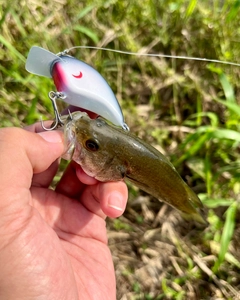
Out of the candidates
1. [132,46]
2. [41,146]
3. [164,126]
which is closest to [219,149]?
[164,126]

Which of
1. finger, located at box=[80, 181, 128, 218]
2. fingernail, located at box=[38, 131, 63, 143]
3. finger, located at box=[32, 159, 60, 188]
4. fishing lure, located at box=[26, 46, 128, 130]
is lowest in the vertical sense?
finger, located at box=[32, 159, 60, 188]

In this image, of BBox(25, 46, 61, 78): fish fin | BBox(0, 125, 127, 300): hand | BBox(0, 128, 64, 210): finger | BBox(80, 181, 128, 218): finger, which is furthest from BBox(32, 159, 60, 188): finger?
BBox(25, 46, 61, 78): fish fin

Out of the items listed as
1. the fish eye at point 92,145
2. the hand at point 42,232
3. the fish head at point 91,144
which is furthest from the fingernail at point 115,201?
the fish eye at point 92,145

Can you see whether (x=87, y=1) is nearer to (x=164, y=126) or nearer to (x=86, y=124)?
(x=164, y=126)

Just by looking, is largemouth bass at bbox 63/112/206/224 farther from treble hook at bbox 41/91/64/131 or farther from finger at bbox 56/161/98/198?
finger at bbox 56/161/98/198

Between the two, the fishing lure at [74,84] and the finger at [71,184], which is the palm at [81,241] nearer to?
the finger at [71,184]

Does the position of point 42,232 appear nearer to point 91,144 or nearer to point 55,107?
point 91,144
